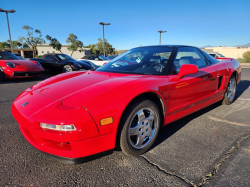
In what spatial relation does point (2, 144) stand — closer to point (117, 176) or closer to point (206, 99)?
point (117, 176)

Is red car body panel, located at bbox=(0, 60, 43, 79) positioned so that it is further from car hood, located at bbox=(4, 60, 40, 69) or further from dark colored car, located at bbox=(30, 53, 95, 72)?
dark colored car, located at bbox=(30, 53, 95, 72)

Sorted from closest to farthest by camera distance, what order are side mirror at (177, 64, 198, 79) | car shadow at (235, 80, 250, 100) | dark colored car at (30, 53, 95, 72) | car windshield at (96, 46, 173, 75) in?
side mirror at (177, 64, 198, 79)
car windshield at (96, 46, 173, 75)
car shadow at (235, 80, 250, 100)
dark colored car at (30, 53, 95, 72)

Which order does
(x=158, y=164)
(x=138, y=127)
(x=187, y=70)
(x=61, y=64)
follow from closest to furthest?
(x=158, y=164) → (x=138, y=127) → (x=187, y=70) → (x=61, y=64)

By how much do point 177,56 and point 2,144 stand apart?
8.49 ft

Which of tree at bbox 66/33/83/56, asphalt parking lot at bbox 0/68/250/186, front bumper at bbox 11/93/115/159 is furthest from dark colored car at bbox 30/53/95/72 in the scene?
tree at bbox 66/33/83/56

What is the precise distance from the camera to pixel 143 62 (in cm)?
264

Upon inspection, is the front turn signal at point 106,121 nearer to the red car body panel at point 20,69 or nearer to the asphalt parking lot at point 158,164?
the asphalt parking lot at point 158,164

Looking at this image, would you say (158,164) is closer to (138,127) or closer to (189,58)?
(138,127)

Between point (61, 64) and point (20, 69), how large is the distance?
230 cm

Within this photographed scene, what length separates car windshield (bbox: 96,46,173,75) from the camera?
239 cm

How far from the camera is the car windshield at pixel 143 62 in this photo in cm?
239

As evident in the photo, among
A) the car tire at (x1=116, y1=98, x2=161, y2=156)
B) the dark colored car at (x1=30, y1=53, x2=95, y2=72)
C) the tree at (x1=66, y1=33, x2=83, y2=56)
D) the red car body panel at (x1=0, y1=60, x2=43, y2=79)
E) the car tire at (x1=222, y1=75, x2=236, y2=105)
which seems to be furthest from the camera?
the tree at (x1=66, y1=33, x2=83, y2=56)

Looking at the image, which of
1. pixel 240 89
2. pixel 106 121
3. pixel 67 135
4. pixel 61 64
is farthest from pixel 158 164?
pixel 61 64

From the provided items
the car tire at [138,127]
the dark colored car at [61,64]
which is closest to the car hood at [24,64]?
the dark colored car at [61,64]
